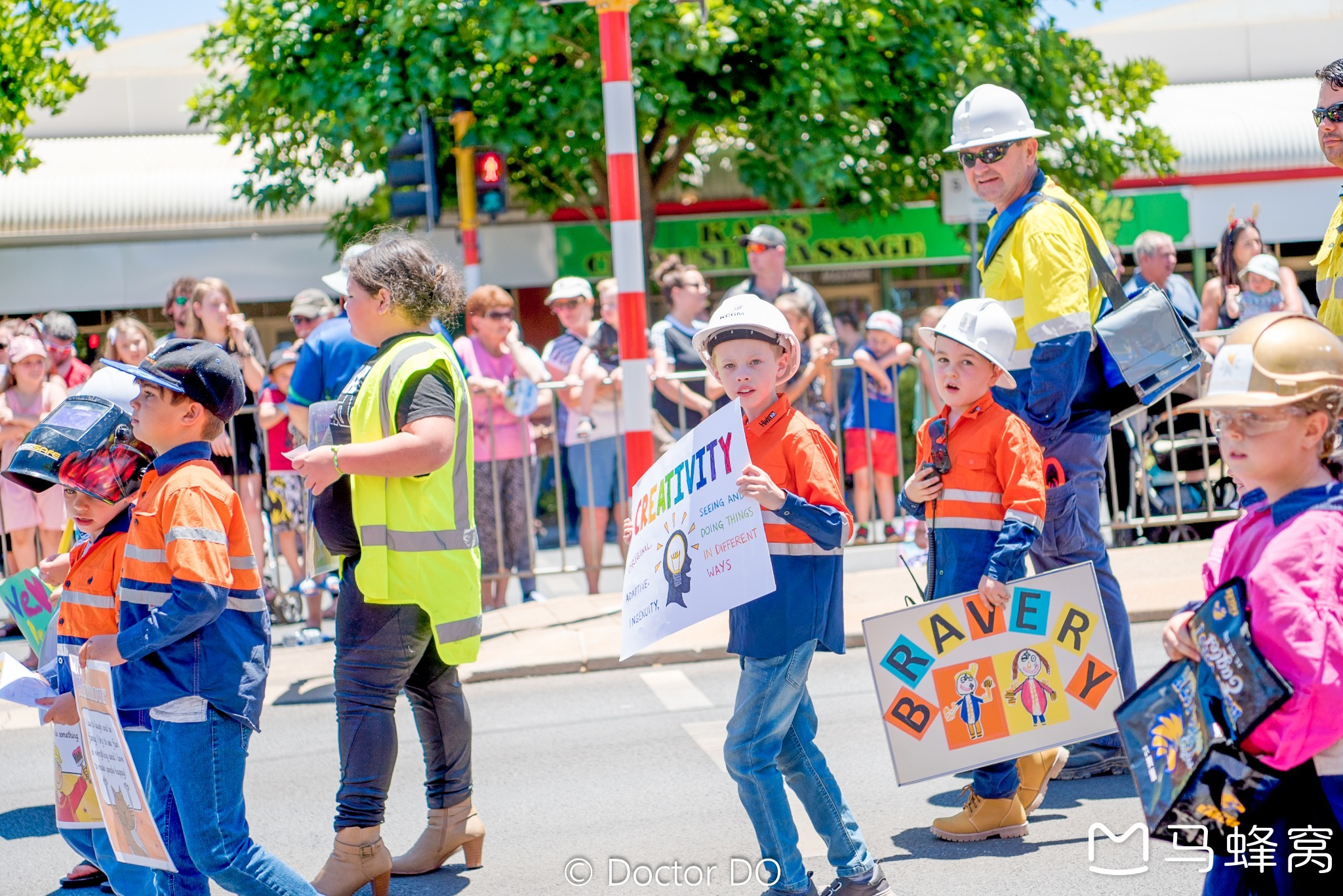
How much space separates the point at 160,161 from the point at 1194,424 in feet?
42.9

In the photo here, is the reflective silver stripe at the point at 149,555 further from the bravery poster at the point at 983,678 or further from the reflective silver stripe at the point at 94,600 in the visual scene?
the bravery poster at the point at 983,678

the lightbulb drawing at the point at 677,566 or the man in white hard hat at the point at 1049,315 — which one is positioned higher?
the man in white hard hat at the point at 1049,315

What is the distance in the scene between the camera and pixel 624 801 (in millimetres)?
5211

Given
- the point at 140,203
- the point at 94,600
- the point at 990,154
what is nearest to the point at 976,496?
the point at 990,154

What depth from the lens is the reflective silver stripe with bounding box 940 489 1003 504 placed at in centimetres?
425

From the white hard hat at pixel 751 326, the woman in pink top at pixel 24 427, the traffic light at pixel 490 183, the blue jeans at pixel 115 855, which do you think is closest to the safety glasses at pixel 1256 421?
the white hard hat at pixel 751 326

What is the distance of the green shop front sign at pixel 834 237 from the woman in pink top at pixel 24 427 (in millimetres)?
8468

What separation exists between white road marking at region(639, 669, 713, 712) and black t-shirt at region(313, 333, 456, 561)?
2609 mm

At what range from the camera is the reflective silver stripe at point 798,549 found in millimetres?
3770

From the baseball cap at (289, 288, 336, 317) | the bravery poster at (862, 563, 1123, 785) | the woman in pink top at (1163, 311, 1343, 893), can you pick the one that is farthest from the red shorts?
the woman in pink top at (1163, 311, 1343, 893)

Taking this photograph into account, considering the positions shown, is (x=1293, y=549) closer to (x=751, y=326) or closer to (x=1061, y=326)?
(x=751, y=326)

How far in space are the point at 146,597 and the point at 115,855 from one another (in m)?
0.74

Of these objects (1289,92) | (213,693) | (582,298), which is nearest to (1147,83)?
(1289,92)

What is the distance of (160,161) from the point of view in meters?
17.8
